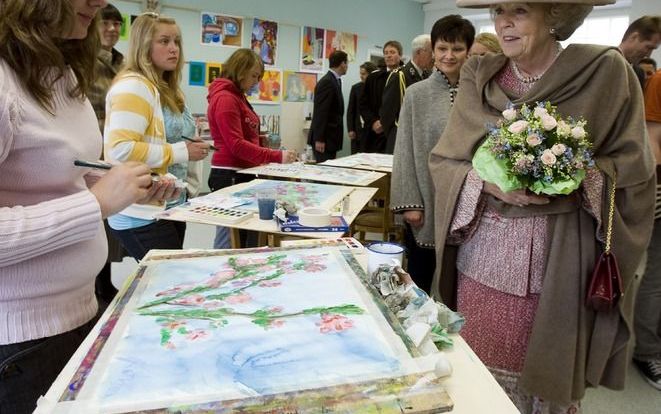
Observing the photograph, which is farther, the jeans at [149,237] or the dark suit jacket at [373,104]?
the dark suit jacket at [373,104]

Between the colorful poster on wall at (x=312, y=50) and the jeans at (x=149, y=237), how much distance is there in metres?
4.85

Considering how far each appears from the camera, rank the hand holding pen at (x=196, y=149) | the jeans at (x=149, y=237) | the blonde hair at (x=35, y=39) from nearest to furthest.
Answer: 1. the blonde hair at (x=35, y=39)
2. the jeans at (x=149, y=237)
3. the hand holding pen at (x=196, y=149)

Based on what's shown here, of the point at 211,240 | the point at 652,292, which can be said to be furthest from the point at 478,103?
the point at 211,240

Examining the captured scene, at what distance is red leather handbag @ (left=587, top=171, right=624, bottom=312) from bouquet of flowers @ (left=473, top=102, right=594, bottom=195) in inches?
8.7

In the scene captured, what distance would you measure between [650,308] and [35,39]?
2.71 metres

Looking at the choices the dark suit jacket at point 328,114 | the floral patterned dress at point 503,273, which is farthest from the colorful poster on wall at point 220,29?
the floral patterned dress at point 503,273

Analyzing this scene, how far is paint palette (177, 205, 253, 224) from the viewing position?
6.50 ft

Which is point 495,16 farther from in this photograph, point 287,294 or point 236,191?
point 236,191

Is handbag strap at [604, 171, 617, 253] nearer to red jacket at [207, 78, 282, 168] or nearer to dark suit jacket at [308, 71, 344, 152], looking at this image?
red jacket at [207, 78, 282, 168]

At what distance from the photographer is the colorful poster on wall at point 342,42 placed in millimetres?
6715

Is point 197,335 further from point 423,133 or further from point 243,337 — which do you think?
point 423,133

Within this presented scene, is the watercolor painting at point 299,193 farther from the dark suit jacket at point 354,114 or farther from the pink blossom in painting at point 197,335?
the dark suit jacket at point 354,114

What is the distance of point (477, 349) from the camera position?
1533mm

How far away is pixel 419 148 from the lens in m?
1.99
